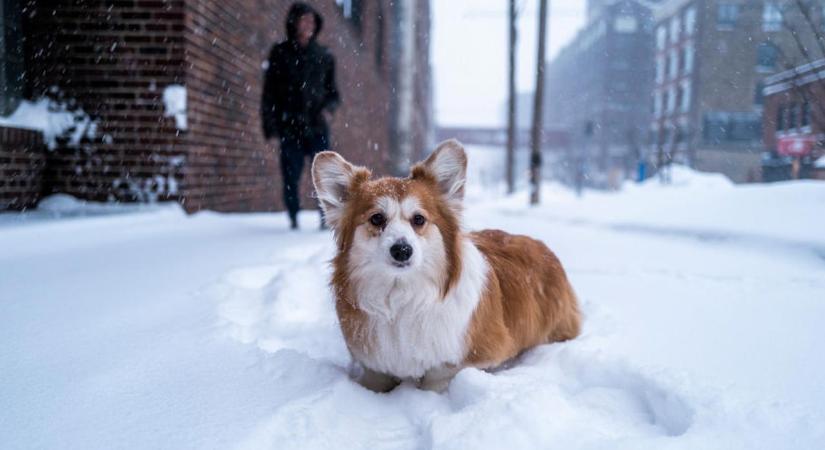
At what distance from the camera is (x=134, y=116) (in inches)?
198

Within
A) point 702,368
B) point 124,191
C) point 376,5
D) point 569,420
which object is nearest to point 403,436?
point 569,420

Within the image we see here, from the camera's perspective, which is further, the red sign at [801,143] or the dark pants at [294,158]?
the red sign at [801,143]

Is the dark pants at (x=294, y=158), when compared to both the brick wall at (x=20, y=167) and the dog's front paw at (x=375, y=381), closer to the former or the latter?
the brick wall at (x=20, y=167)

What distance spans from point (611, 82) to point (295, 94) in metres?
56.2

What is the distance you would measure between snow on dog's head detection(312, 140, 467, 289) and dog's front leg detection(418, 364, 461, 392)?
1.17ft

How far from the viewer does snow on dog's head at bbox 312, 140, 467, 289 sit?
216 cm

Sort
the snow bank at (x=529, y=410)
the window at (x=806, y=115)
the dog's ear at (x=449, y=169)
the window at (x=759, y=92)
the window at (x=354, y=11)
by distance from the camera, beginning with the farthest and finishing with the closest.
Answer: the window at (x=354, y=11), the window at (x=759, y=92), the window at (x=806, y=115), the dog's ear at (x=449, y=169), the snow bank at (x=529, y=410)

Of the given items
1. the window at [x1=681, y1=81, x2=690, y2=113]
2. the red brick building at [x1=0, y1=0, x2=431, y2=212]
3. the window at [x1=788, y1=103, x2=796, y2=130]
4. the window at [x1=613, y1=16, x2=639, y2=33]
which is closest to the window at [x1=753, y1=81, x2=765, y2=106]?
the window at [x1=788, y1=103, x2=796, y2=130]

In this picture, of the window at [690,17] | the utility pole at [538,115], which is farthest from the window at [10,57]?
the window at [690,17]

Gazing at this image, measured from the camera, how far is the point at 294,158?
5.66 m

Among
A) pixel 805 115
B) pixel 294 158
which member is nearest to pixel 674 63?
pixel 805 115

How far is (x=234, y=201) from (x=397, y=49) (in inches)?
427

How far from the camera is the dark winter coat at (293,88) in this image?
5.51m

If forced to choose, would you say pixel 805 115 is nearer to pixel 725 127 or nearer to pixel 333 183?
pixel 333 183
